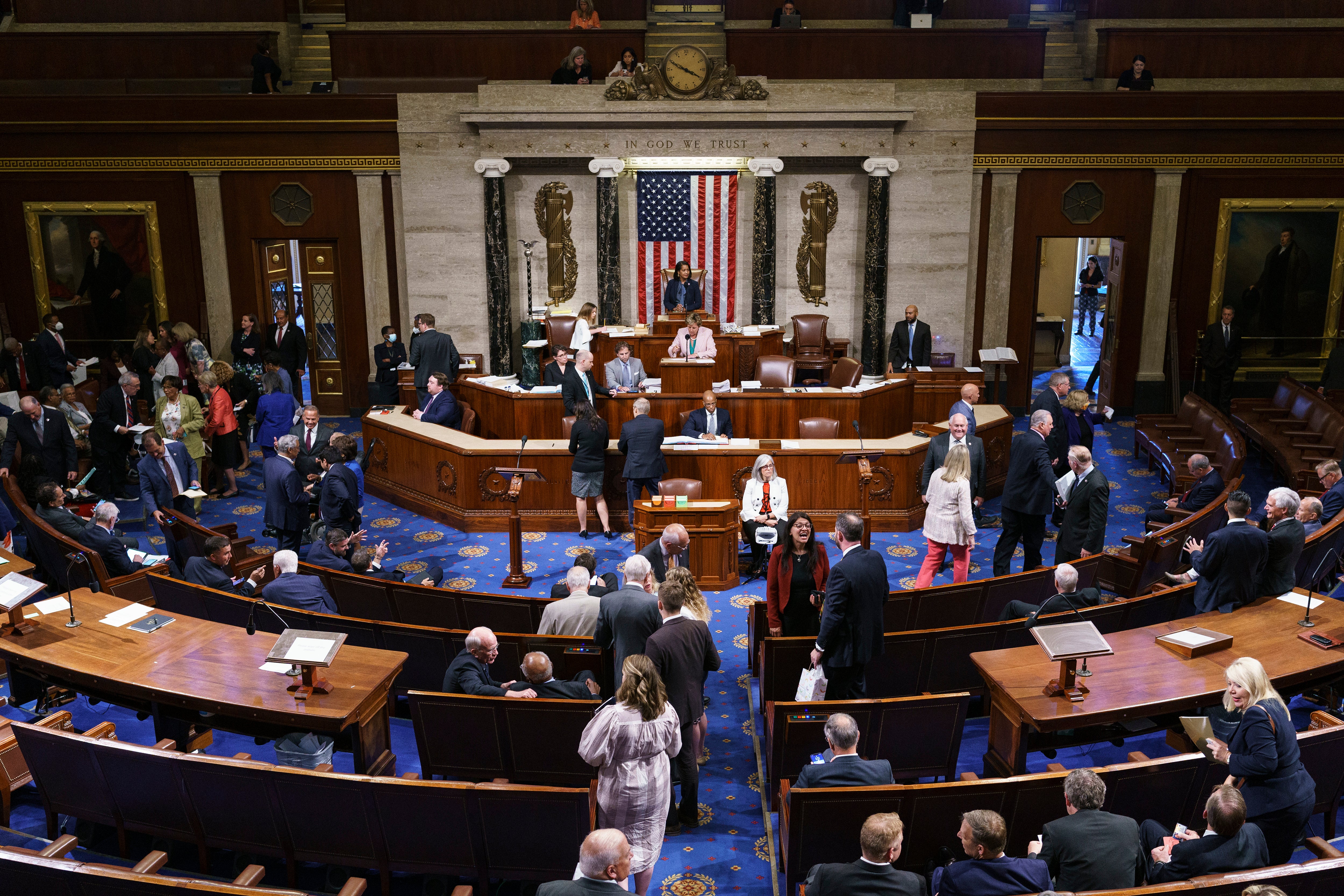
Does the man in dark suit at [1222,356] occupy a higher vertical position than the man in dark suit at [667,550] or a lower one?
higher

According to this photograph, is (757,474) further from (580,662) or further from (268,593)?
(268,593)

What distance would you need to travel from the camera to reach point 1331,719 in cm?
606

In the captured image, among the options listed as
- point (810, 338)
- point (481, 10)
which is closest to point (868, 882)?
point (810, 338)

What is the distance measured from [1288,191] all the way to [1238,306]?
1611 millimetres

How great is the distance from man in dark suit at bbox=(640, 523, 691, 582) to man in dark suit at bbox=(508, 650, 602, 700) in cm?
124

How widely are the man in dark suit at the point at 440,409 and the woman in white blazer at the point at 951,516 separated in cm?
539

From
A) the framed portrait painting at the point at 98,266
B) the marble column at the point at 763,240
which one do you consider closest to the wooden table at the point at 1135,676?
the marble column at the point at 763,240

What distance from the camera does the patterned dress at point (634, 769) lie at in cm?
498

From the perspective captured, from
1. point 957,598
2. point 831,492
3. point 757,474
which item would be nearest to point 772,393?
point 831,492

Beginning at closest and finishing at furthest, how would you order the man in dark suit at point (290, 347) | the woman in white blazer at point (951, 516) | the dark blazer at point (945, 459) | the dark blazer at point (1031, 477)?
the woman in white blazer at point (951, 516), the dark blazer at point (1031, 477), the dark blazer at point (945, 459), the man in dark suit at point (290, 347)

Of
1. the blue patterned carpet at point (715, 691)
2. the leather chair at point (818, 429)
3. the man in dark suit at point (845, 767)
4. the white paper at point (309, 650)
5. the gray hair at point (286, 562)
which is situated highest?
the leather chair at point (818, 429)

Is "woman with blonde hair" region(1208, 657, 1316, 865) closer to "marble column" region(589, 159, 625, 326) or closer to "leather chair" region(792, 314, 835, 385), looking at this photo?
"leather chair" region(792, 314, 835, 385)

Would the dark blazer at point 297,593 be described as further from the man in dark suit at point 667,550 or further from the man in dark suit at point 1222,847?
the man in dark suit at point 1222,847

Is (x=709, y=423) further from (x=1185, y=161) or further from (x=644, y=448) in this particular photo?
(x=1185, y=161)
